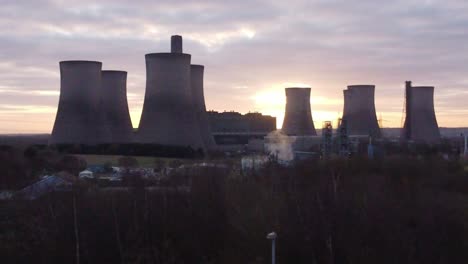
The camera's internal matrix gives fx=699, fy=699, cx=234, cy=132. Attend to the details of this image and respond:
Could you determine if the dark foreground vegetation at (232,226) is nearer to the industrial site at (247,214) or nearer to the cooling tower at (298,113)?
the industrial site at (247,214)

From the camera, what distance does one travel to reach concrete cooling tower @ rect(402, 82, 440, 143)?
27.4 m

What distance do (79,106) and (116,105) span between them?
261 cm

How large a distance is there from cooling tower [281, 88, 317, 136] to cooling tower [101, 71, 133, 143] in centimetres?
666

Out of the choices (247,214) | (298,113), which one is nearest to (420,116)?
(298,113)

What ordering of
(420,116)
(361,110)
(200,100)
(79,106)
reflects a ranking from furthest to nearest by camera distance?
(361,110) → (420,116) → (200,100) → (79,106)

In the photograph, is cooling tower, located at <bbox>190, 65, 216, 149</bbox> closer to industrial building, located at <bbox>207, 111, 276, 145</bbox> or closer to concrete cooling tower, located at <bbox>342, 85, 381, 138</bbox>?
concrete cooling tower, located at <bbox>342, 85, 381, 138</bbox>

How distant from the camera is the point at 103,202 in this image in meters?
9.98

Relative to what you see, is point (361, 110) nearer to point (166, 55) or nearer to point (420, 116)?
point (420, 116)

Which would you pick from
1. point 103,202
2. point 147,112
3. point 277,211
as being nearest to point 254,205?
point 277,211

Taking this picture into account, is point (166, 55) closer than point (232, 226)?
No

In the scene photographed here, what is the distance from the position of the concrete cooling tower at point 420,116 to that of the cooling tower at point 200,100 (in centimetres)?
840

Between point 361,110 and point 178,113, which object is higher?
point 361,110

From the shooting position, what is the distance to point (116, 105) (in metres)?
24.2

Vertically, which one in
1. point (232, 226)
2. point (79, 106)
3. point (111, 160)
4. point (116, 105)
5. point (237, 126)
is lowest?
point (232, 226)
